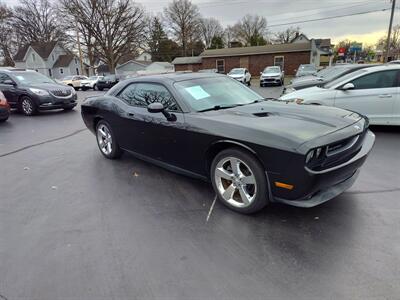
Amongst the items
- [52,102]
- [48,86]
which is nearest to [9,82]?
[48,86]

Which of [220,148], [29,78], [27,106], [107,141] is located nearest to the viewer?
[220,148]

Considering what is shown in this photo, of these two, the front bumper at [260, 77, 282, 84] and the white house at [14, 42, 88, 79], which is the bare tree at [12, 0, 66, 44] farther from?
the front bumper at [260, 77, 282, 84]

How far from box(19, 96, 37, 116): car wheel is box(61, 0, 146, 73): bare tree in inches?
1338

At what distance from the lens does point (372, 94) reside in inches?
246

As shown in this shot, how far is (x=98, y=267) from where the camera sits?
244 centimetres

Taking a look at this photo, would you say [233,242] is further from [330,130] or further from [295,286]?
[330,130]

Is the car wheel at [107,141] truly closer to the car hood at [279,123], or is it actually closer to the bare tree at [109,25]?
the car hood at [279,123]

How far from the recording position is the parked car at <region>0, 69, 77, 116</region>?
399 inches

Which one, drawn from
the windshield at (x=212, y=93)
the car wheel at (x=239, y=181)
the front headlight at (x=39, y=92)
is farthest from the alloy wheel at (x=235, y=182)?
the front headlight at (x=39, y=92)

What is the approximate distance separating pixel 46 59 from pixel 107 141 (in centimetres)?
5852

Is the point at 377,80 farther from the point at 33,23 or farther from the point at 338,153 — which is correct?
the point at 33,23

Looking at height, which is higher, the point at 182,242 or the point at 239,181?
the point at 239,181

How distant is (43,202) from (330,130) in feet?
11.7

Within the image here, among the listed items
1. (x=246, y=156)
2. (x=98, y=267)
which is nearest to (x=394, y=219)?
(x=246, y=156)
